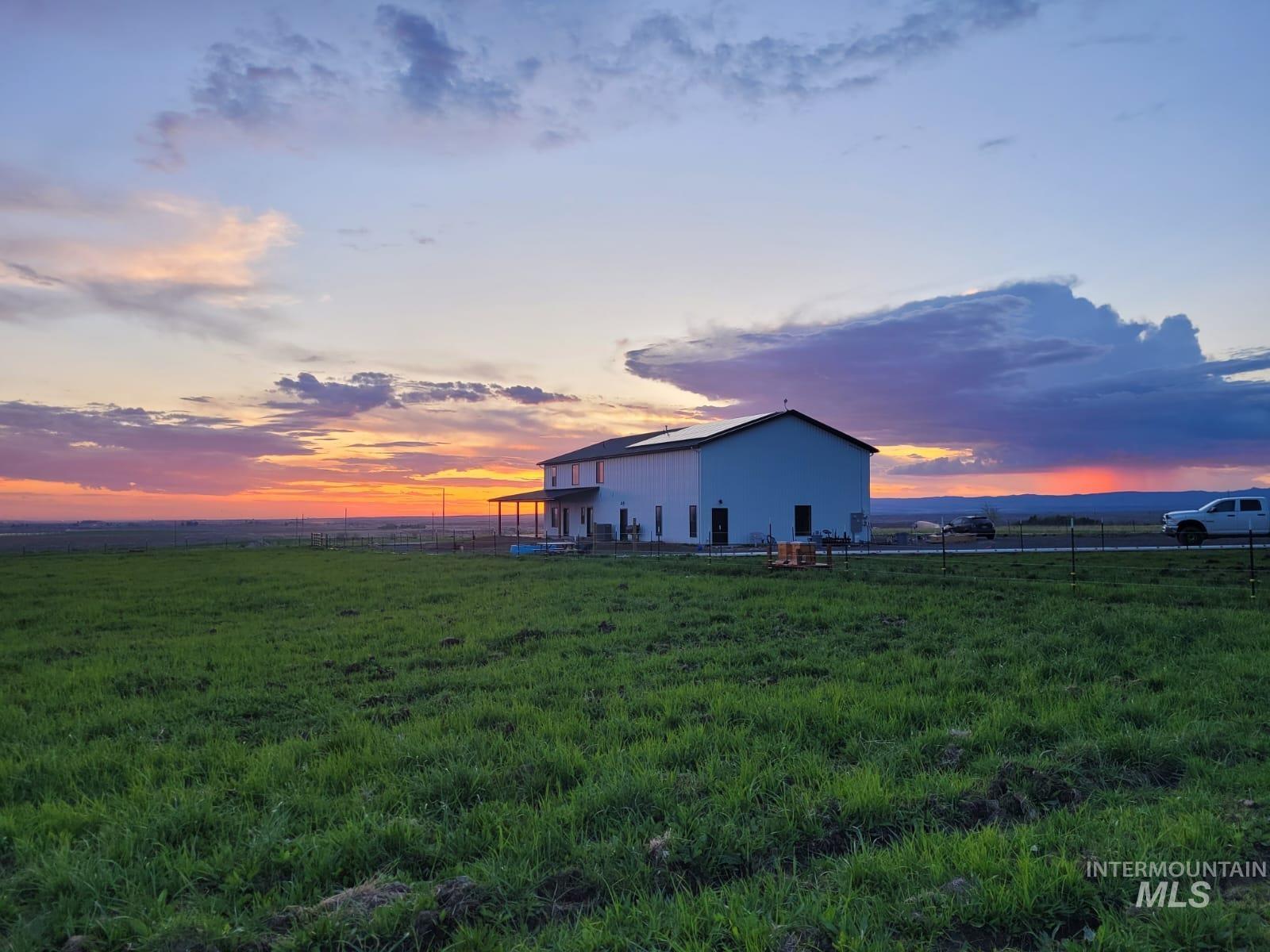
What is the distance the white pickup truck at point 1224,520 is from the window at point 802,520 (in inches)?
724

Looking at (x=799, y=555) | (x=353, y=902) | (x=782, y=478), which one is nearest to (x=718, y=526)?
(x=782, y=478)

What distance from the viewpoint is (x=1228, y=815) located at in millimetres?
5672

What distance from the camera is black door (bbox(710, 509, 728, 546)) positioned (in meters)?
43.5

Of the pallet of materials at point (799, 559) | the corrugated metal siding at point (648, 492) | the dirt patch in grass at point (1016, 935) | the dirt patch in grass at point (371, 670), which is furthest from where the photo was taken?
the corrugated metal siding at point (648, 492)

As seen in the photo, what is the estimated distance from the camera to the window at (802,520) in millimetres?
46188

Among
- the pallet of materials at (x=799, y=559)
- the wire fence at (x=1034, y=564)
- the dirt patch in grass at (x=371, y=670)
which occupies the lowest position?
the dirt patch in grass at (x=371, y=670)

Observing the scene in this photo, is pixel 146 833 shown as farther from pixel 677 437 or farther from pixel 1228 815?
pixel 677 437

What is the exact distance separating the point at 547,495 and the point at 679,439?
13223 mm

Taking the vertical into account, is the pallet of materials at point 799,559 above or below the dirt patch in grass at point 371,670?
above

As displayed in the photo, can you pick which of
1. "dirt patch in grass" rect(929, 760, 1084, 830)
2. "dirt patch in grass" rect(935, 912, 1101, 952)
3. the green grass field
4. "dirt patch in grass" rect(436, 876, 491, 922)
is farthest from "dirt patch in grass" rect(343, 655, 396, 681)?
"dirt patch in grass" rect(935, 912, 1101, 952)

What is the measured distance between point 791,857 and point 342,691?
706 centimetres

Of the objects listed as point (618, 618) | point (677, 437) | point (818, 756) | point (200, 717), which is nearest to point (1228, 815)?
point (818, 756)

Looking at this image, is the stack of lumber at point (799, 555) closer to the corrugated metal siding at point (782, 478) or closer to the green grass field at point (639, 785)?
the green grass field at point (639, 785)

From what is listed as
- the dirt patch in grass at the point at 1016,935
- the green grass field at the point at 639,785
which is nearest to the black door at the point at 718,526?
the green grass field at the point at 639,785
